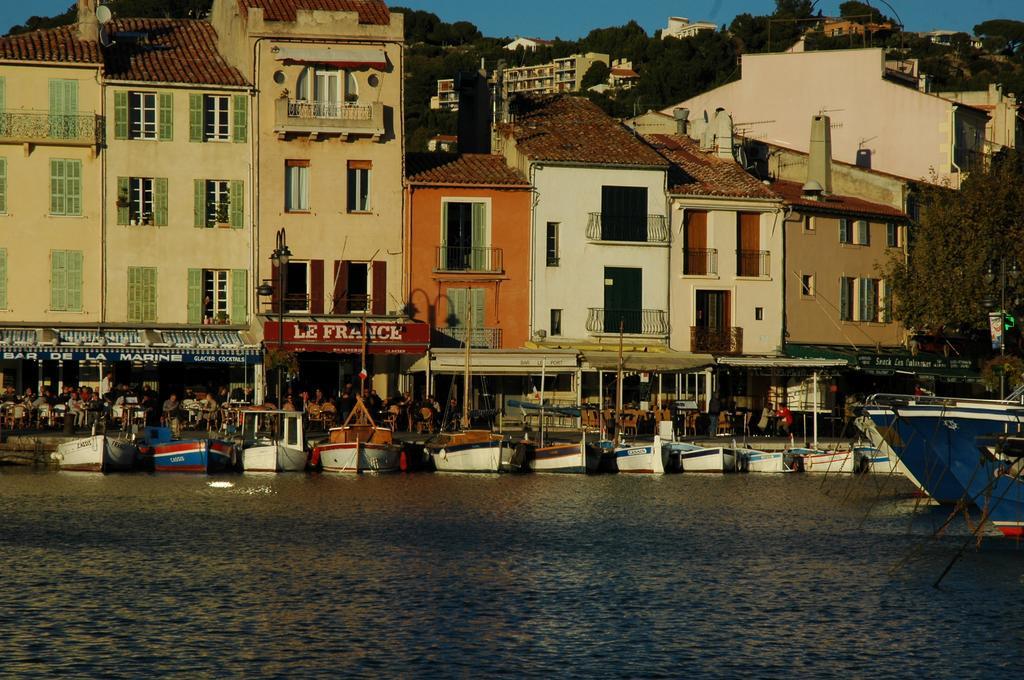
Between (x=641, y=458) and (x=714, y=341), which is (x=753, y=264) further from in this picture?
(x=641, y=458)

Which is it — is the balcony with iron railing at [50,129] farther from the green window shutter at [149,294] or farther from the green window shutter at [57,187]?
the green window shutter at [149,294]

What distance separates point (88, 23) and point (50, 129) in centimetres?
418

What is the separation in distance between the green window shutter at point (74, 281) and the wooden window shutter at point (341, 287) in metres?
8.50

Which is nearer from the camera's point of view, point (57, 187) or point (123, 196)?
point (57, 187)

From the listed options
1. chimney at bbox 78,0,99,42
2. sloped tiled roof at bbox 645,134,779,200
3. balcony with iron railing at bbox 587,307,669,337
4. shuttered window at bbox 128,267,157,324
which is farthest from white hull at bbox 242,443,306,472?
sloped tiled roof at bbox 645,134,779,200

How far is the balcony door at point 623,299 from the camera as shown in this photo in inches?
2398

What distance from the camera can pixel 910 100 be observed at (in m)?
72.4

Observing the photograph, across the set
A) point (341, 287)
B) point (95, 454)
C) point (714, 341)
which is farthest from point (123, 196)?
point (714, 341)

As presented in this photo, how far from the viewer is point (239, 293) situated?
5741 centimetres

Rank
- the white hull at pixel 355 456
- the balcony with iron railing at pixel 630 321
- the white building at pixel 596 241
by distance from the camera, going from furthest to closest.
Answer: the balcony with iron railing at pixel 630 321, the white building at pixel 596 241, the white hull at pixel 355 456

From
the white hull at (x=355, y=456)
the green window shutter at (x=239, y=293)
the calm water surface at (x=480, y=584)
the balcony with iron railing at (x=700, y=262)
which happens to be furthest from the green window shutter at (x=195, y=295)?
the balcony with iron railing at (x=700, y=262)

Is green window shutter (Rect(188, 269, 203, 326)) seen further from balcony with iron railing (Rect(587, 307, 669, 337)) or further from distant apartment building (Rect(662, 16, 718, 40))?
distant apartment building (Rect(662, 16, 718, 40))

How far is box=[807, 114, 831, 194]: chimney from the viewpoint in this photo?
68125 millimetres

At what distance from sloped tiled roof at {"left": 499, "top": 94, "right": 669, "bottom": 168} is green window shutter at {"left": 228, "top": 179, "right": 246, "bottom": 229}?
10239 mm
